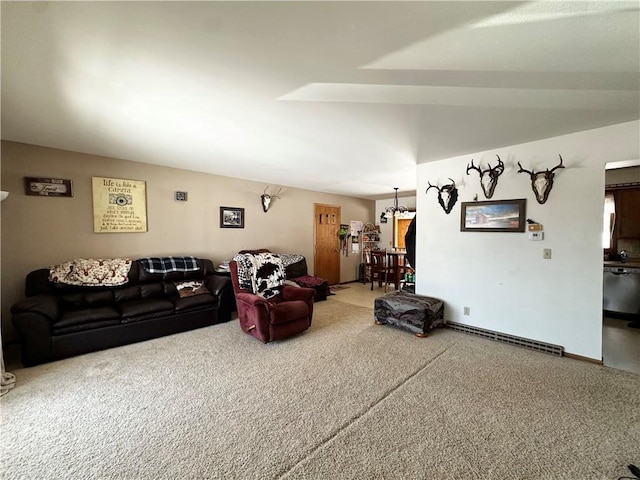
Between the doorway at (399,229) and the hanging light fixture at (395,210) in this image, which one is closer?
the hanging light fixture at (395,210)

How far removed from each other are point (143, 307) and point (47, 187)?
1.96m

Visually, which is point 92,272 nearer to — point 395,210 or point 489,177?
point 489,177

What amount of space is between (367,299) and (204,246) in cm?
340

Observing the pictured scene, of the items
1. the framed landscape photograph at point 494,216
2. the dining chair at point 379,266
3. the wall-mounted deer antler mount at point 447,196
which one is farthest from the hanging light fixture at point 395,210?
the framed landscape photograph at point 494,216

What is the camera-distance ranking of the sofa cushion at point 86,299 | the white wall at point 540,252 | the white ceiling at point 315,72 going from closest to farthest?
the white ceiling at point 315,72, the white wall at point 540,252, the sofa cushion at point 86,299

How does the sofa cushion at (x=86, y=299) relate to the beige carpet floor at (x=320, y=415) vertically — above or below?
above

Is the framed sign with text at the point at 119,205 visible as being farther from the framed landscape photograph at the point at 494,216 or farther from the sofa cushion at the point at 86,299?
the framed landscape photograph at the point at 494,216

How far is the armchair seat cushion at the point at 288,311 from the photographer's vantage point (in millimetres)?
3204

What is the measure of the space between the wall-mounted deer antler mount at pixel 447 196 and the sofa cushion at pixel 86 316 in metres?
4.49

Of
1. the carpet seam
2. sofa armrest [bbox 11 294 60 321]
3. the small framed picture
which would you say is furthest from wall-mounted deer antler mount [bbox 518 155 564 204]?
the small framed picture

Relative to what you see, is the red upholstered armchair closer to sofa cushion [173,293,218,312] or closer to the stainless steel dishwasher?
sofa cushion [173,293,218,312]

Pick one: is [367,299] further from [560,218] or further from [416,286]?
[560,218]

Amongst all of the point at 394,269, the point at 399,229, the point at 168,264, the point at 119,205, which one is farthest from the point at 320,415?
the point at 399,229

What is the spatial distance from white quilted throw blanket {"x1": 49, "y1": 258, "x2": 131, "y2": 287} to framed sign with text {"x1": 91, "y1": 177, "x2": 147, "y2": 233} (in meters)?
0.50
